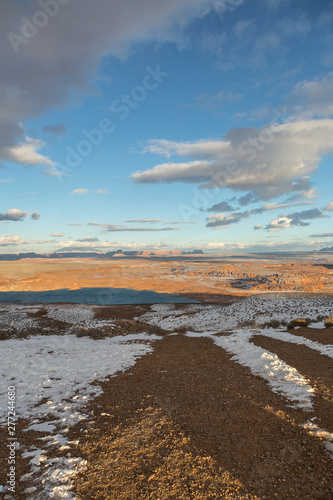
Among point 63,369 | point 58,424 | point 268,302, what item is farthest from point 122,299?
point 58,424

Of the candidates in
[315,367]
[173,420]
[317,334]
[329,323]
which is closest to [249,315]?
[329,323]

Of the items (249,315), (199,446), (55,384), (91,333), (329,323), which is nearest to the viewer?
(199,446)

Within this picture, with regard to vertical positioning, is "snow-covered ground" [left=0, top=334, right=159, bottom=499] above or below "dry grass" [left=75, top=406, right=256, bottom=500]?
below

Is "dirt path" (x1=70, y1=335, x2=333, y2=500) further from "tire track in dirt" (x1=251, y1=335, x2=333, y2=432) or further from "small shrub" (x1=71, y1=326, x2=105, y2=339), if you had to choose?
"small shrub" (x1=71, y1=326, x2=105, y2=339)

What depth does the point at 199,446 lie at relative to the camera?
529 centimetres

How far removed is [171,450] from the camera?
5.15 m

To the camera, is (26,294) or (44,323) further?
(26,294)

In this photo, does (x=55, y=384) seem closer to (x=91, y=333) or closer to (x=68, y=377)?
(x=68, y=377)

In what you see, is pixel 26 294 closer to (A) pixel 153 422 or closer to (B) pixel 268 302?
(B) pixel 268 302

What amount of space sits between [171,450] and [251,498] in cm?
170

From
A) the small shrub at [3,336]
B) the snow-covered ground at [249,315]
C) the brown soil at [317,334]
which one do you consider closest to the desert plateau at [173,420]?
the brown soil at [317,334]

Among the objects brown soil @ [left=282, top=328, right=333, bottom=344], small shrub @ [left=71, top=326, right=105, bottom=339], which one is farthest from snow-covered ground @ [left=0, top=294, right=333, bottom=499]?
small shrub @ [left=71, top=326, right=105, bottom=339]

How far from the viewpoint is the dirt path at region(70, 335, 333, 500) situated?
4188 mm

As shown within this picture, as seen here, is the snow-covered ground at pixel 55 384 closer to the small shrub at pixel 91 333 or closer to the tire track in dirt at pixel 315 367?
the small shrub at pixel 91 333
